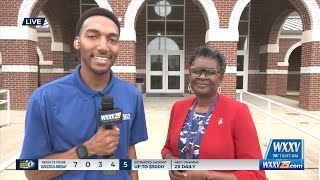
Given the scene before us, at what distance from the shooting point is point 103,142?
1.56m

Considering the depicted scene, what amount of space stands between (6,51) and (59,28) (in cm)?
475

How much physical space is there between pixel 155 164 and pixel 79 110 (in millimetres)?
672

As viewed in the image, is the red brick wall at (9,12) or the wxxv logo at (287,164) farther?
the red brick wall at (9,12)

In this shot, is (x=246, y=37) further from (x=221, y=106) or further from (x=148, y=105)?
(x=221, y=106)

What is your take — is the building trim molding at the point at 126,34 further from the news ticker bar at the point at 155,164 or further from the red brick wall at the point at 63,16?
the news ticker bar at the point at 155,164

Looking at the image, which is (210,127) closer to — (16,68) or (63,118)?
(63,118)

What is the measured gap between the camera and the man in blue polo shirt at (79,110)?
5.32 ft

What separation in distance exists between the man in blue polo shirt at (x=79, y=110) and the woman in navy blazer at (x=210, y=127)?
0.61m

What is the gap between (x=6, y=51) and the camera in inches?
454

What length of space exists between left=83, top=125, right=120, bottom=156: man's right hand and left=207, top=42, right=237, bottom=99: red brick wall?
10.8 metres

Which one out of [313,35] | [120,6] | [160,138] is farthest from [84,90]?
[313,35]

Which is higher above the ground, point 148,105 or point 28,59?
point 28,59

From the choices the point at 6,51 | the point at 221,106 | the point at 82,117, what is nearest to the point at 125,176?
the point at 82,117

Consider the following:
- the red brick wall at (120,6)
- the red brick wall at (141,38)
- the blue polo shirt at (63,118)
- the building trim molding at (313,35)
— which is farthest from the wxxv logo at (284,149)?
the red brick wall at (141,38)
